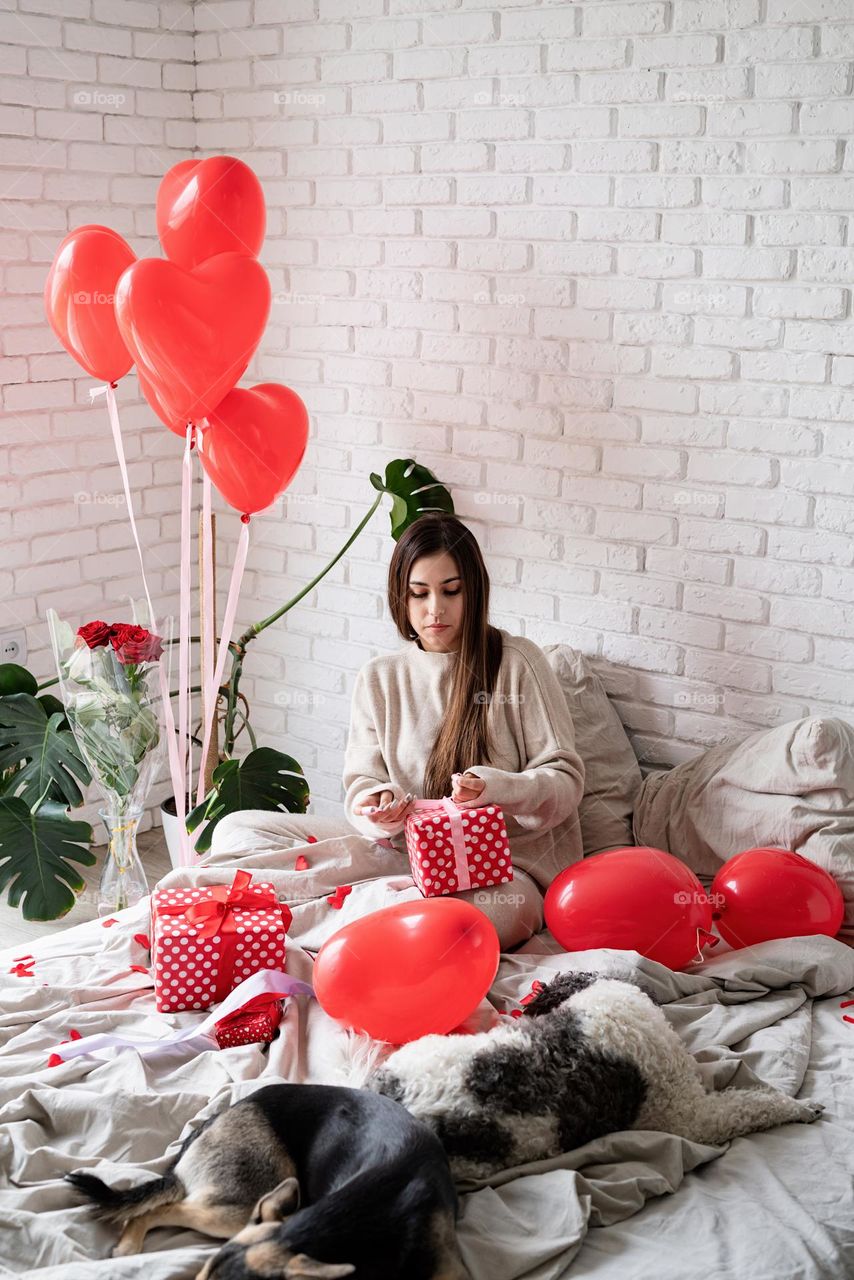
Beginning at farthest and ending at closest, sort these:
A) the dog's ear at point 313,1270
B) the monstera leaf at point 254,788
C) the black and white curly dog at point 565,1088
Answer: the monstera leaf at point 254,788 → the black and white curly dog at point 565,1088 → the dog's ear at point 313,1270

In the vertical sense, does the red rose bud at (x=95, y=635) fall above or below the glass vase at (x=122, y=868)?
above

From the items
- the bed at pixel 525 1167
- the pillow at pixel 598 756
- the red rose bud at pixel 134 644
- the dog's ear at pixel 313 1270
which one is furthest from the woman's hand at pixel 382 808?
the dog's ear at pixel 313 1270

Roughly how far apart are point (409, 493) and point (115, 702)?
2.83ft

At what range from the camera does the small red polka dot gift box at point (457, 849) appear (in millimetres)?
2377

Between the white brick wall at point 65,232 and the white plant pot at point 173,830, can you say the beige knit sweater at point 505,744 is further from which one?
the white brick wall at point 65,232

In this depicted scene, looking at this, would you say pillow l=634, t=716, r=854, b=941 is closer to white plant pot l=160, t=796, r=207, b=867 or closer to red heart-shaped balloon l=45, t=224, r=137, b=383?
white plant pot l=160, t=796, r=207, b=867

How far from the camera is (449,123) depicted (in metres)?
3.05

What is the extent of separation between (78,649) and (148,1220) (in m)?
1.43

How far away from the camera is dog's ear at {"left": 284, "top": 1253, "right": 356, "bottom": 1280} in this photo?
1304mm

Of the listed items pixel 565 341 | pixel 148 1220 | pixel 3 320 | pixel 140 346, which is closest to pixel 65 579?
pixel 3 320

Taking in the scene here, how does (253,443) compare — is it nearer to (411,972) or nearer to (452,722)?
(452,722)

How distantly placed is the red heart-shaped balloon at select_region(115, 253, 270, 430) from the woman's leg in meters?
1.10

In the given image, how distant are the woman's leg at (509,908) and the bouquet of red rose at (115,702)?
813 mm

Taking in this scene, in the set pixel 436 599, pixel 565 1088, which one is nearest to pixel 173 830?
pixel 436 599
